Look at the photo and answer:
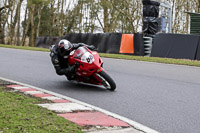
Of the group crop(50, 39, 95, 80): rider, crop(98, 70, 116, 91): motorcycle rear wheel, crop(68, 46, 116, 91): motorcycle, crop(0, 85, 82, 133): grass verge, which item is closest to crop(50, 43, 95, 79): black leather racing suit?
crop(50, 39, 95, 80): rider

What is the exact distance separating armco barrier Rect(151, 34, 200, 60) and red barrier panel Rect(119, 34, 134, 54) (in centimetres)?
159

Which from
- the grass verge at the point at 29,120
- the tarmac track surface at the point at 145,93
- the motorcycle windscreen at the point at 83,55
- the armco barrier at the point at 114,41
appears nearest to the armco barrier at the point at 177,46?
the armco barrier at the point at 114,41

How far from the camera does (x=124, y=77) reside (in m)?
10.6

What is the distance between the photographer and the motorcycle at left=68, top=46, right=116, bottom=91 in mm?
8039

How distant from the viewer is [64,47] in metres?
8.23

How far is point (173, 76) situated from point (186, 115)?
5.31 metres

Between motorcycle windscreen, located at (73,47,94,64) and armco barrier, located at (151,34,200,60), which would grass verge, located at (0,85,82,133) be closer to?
motorcycle windscreen, located at (73,47,94,64)

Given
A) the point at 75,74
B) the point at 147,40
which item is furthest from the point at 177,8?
the point at 75,74

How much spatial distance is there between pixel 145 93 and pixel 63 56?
6.82 feet

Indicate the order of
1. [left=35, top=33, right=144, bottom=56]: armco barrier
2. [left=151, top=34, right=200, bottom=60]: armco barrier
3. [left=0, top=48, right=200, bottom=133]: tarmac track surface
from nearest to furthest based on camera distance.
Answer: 1. [left=0, top=48, right=200, bottom=133]: tarmac track surface
2. [left=151, top=34, right=200, bottom=60]: armco barrier
3. [left=35, top=33, right=144, bottom=56]: armco barrier

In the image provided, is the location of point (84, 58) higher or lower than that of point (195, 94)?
higher

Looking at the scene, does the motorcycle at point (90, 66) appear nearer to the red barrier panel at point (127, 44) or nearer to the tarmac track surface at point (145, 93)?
the tarmac track surface at point (145, 93)

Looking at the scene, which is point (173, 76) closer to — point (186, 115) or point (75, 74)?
point (75, 74)

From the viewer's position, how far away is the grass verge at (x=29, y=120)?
14.4 ft
